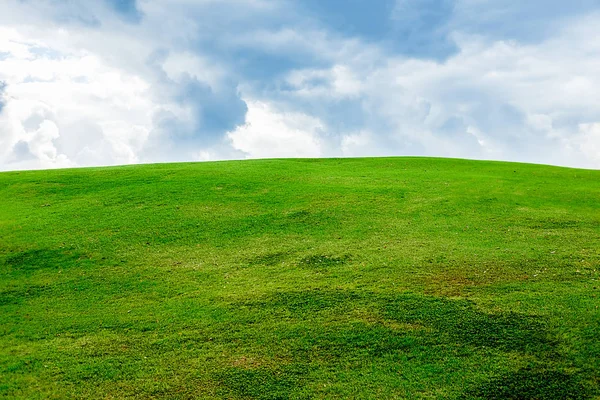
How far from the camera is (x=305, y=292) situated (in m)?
14.6

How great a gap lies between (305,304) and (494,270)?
267 inches

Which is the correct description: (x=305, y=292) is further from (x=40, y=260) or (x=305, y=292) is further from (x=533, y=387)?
(x=40, y=260)

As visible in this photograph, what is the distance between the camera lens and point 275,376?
10.8 m

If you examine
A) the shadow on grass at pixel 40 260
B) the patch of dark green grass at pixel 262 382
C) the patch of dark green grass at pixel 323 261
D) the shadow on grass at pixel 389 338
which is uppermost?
the patch of dark green grass at pixel 323 261

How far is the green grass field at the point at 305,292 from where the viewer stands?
1079 centimetres

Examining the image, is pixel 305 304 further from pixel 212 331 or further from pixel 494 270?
pixel 494 270

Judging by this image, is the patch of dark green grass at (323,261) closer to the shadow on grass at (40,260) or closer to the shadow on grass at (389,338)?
the shadow on grass at (389,338)

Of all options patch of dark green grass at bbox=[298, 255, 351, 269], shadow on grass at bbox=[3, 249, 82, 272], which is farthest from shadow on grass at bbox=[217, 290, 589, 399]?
shadow on grass at bbox=[3, 249, 82, 272]

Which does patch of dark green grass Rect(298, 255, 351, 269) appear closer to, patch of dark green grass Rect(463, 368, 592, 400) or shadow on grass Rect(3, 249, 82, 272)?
patch of dark green grass Rect(463, 368, 592, 400)

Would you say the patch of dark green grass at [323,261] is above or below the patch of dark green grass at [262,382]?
above

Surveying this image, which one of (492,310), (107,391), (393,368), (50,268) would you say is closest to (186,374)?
(107,391)

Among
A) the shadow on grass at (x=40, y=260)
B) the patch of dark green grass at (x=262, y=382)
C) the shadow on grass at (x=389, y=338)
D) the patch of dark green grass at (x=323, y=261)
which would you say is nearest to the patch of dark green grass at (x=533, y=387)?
the shadow on grass at (x=389, y=338)

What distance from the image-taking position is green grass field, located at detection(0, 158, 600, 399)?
10.8m

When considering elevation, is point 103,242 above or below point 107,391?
above
